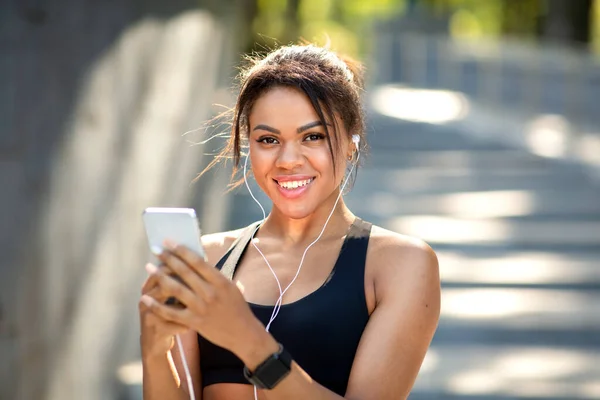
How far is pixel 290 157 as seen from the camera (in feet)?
8.55

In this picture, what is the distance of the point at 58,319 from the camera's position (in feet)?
14.4

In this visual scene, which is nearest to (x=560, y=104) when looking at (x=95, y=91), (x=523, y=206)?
(x=523, y=206)

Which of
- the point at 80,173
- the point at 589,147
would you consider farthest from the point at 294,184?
the point at 589,147

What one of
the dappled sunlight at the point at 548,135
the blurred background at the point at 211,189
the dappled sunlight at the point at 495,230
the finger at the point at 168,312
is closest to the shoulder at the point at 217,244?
the finger at the point at 168,312

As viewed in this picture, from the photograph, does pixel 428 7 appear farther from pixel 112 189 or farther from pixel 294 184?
pixel 294 184

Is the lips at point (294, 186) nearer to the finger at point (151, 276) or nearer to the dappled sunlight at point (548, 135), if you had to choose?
the finger at point (151, 276)

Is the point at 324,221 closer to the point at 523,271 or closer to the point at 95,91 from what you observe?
the point at 95,91

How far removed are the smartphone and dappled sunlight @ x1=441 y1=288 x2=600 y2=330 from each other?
5569mm

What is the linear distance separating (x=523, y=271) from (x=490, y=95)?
6.03m

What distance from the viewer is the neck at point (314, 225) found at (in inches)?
110

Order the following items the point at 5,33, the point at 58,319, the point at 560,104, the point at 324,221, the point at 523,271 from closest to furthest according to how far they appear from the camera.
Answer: the point at 324,221 < the point at 5,33 < the point at 58,319 < the point at 523,271 < the point at 560,104

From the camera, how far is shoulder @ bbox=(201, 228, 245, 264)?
287 cm

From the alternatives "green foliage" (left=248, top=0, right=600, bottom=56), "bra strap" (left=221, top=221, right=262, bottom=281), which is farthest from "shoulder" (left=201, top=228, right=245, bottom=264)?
"green foliage" (left=248, top=0, right=600, bottom=56)

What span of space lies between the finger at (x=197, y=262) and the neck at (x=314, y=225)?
0.67 m
